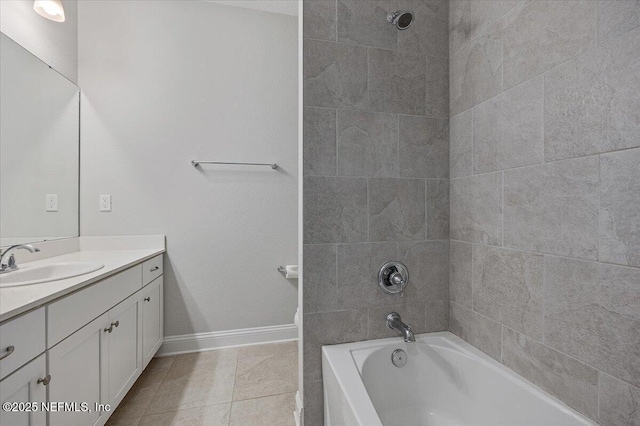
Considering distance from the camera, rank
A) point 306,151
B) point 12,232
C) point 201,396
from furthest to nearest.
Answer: point 201,396 → point 12,232 → point 306,151

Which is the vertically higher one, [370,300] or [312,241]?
[312,241]

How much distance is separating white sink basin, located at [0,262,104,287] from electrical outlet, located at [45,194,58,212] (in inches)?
19.8

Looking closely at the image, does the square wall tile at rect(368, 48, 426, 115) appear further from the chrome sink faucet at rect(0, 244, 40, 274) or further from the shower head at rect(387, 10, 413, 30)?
the chrome sink faucet at rect(0, 244, 40, 274)

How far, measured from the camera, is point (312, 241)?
1.24 metres

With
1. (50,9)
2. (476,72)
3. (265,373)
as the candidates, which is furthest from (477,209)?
(50,9)

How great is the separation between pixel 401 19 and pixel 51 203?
233cm

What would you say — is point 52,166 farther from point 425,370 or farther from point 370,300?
point 425,370

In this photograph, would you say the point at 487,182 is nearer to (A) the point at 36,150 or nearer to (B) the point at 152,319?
(B) the point at 152,319

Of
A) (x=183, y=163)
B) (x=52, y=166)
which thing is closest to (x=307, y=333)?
(x=183, y=163)

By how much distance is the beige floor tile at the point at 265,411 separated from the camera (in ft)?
4.76

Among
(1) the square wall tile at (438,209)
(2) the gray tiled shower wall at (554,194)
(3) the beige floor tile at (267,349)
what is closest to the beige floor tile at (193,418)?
(3) the beige floor tile at (267,349)

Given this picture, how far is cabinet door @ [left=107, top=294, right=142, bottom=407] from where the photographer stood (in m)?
1.38

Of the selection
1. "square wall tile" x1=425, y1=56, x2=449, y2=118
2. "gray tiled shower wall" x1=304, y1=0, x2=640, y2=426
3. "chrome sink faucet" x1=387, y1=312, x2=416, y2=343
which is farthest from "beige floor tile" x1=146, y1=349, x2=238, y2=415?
"square wall tile" x1=425, y1=56, x2=449, y2=118

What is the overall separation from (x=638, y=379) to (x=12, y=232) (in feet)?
8.66
